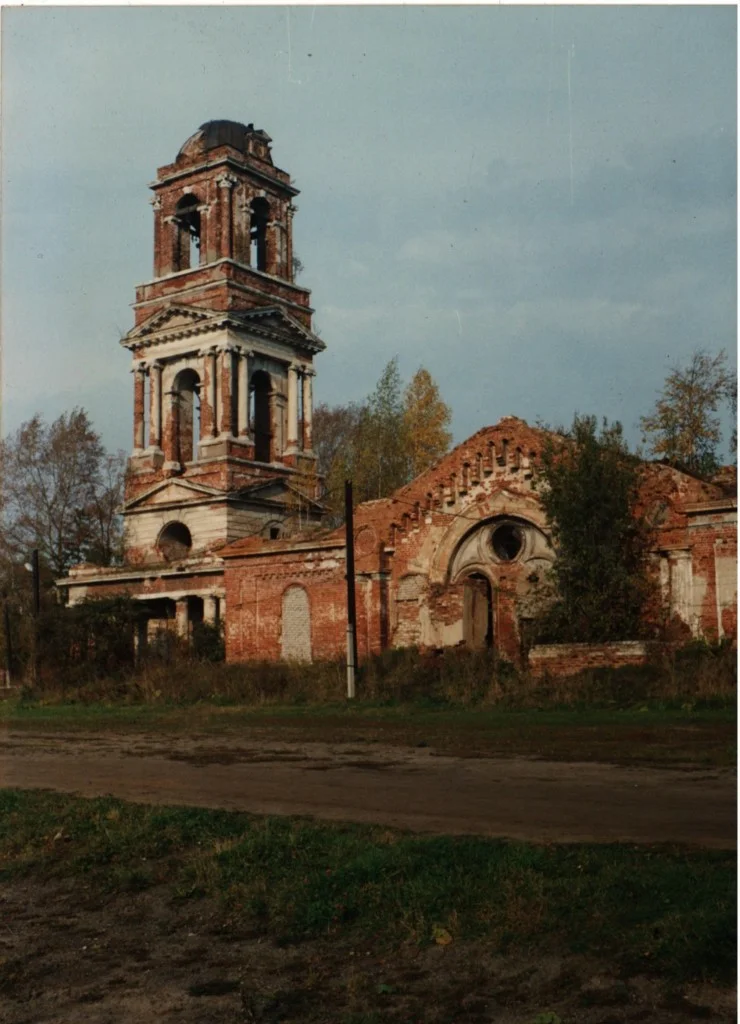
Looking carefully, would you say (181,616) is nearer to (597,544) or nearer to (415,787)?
(597,544)

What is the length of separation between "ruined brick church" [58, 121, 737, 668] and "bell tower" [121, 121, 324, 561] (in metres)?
0.08

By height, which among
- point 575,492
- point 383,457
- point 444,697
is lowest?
point 444,697

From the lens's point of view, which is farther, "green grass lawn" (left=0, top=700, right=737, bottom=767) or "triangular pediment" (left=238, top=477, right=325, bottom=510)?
"triangular pediment" (left=238, top=477, right=325, bottom=510)

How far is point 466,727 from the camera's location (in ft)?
59.3

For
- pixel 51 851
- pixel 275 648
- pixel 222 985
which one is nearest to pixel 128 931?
pixel 222 985

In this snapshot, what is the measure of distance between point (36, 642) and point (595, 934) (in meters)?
31.7

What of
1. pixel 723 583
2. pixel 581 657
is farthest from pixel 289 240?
pixel 581 657

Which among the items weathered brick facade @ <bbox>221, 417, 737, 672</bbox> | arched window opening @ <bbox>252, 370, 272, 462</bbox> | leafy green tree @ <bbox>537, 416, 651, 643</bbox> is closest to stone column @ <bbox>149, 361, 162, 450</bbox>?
arched window opening @ <bbox>252, 370, 272, 462</bbox>

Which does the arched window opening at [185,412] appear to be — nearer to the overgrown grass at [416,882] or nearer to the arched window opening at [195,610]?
the arched window opening at [195,610]

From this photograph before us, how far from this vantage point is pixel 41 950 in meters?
6.61

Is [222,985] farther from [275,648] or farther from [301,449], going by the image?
[301,449]

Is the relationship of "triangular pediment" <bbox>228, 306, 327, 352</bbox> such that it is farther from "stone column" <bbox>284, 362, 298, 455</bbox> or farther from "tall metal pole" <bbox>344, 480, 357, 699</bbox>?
"tall metal pole" <bbox>344, 480, 357, 699</bbox>

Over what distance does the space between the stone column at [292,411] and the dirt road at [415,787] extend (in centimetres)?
2956

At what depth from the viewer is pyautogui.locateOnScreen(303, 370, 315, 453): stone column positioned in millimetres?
46906
